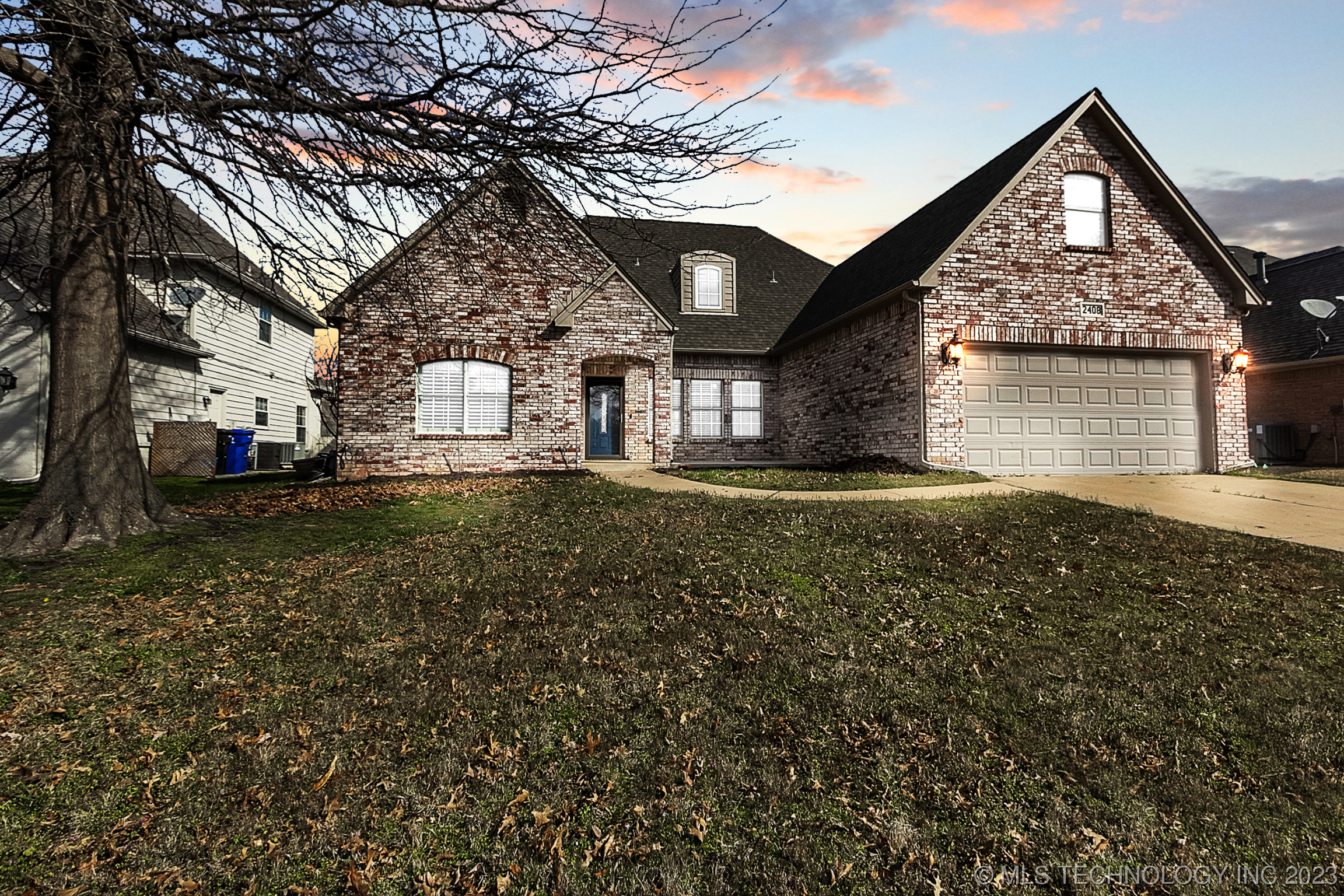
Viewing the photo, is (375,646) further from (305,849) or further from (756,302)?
(756,302)

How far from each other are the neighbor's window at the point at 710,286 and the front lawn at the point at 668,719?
52.5 feet

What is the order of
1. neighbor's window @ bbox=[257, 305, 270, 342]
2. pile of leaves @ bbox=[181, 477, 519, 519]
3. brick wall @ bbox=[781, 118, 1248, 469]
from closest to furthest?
pile of leaves @ bbox=[181, 477, 519, 519]
brick wall @ bbox=[781, 118, 1248, 469]
neighbor's window @ bbox=[257, 305, 270, 342]

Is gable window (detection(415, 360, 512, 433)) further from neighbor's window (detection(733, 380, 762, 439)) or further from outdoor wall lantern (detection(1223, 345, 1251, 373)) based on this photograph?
outdoor wall lantern (detection(1223, 345, 1251, 373))

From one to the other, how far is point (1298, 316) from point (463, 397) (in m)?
24.6

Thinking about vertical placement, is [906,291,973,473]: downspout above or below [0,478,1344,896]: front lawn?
above

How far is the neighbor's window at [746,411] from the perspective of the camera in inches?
816

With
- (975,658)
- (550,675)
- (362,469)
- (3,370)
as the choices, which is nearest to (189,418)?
(3,370)

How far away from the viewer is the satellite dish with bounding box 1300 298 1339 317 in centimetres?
1870

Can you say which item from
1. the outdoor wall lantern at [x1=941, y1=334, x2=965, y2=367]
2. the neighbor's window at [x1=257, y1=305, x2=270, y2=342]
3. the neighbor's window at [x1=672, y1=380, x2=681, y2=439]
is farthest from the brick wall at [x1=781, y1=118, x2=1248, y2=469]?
the neighbor's window at [x1=257, y1=305, x2=270, y2=342]

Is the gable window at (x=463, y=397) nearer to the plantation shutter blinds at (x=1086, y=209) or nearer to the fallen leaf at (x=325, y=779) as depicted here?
the fallen leaf at (x=325, y=779)

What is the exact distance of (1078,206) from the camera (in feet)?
46.5

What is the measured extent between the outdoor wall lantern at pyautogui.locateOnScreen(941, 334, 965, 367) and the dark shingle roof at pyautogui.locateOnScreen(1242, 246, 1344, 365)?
11.4m

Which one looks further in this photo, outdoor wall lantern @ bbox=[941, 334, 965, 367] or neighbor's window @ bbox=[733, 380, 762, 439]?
neighbor's window @ bbox=[733, 380, 762, 439]

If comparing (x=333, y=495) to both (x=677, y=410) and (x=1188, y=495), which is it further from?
(x=1188, y=495)
